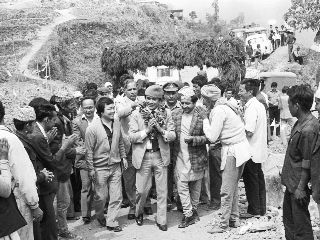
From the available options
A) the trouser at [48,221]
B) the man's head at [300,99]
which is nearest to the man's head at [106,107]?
the trouser at [48,221]

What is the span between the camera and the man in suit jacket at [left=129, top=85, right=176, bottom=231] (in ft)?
19.5

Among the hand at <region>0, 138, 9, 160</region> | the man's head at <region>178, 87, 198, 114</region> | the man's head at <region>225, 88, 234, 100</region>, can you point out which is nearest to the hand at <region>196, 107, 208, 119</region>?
the man's head at <region>178, 87, 198, 114</region>

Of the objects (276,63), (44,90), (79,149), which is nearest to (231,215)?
(79,149)

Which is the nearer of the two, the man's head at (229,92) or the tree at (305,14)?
the man's head at (229,92)

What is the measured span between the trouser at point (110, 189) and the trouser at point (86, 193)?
252 millimetres

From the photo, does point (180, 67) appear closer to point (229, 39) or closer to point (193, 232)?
point (229, 39)

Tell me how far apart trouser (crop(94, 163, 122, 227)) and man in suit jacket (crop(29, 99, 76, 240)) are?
843mm

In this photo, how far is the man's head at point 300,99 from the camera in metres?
4.46

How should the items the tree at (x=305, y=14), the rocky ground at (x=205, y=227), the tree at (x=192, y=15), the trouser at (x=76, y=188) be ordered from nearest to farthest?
the rocky ground at (x=205, y=227), the trouser at (x=76, y=188), the tree at (x=305, y=14), the tree at (x=192, y=15)

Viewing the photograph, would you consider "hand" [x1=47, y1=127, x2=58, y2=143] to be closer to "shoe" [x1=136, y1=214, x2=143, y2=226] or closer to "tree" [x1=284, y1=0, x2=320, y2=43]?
"shoe" [x1=136, y1=214, x2=143, y2=226]

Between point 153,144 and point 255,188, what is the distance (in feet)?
4.99

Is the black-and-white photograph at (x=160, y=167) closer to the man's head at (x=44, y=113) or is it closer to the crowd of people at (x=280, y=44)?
the man's head at (x=44, y=113)

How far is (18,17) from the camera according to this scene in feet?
109

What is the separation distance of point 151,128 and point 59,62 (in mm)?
23848
